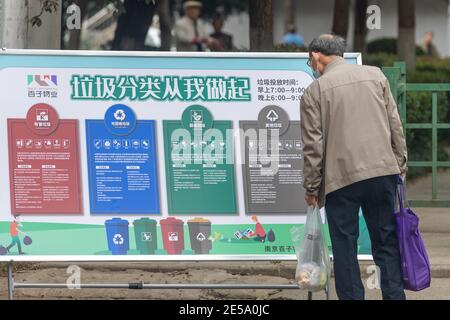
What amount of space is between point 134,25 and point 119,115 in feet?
28.0

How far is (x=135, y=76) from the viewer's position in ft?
24.0

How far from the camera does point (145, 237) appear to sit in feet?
23.9

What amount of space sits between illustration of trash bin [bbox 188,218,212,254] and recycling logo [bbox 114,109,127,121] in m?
0.83

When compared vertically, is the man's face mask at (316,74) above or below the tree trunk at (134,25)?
below

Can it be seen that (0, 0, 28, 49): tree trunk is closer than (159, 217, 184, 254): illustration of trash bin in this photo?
No

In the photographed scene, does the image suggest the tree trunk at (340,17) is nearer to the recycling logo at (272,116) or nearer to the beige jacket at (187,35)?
the beige jacket at (187,35)

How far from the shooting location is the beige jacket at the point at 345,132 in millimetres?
6711

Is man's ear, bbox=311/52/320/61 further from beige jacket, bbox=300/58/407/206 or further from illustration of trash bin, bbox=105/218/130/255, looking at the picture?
illustration of trash bin, bbox=105/218/130/255

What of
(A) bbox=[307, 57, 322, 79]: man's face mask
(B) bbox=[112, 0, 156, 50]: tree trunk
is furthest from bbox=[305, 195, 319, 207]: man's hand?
(B) bbox=[112, 0, 156, 50]: tree trunk

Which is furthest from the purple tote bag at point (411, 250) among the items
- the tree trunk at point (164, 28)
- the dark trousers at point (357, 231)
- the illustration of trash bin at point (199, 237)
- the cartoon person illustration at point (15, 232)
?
the tree trunk at point (164, 28)

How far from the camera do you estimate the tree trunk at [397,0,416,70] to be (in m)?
18.5

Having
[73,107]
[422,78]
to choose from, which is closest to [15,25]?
[73,107]

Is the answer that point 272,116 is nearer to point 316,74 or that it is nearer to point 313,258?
point 316,74
